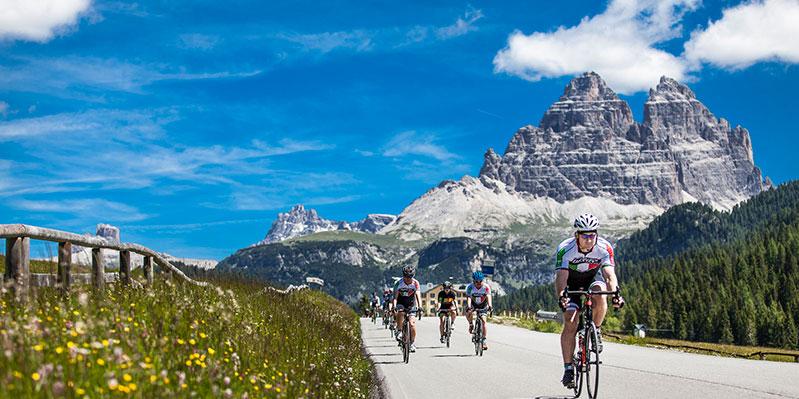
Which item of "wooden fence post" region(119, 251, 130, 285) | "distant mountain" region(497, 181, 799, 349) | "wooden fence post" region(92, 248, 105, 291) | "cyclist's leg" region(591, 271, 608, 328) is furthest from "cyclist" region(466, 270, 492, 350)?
"distant mountain" region(497, 181, 799, 349)

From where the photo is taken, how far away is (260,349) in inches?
363

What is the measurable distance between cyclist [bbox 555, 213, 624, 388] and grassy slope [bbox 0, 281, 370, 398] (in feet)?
10.6

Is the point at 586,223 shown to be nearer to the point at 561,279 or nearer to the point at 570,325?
the point at 561,279

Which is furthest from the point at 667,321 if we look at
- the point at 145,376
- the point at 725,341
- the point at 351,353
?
the point at 145,376

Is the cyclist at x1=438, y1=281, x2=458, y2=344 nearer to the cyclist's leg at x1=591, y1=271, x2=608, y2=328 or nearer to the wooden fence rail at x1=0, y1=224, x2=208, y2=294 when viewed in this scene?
the wooden fence rail at x1=0, y1=224, x2=208, y2=294

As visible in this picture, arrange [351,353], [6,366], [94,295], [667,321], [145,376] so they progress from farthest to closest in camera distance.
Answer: [667,321], [351,353], [94,295], [145,376], [6,366]

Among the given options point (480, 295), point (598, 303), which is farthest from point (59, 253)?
point (480, 295)

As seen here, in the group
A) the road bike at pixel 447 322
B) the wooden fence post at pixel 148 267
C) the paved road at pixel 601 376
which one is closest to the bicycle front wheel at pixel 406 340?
the paved road at pixel 601 376

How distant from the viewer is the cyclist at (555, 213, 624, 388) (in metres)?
10.9

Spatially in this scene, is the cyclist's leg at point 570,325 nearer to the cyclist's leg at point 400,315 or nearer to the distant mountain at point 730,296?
the cyclist's leg at point 400,315

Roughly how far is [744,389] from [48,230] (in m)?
10.1

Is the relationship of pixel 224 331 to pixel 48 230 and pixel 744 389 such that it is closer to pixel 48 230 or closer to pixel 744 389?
pixel 48 230

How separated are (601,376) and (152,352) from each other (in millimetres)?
9616

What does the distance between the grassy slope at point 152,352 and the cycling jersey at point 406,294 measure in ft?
26.1
